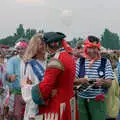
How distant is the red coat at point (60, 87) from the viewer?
209 inches

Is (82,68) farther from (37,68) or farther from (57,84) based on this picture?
(57,84)

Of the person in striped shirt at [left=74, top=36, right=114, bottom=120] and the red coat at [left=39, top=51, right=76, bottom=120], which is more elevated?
the red coat at [left=39, top=51, right=76, bottom=120]

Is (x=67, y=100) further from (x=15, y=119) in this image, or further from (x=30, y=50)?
(x=15, y=119)

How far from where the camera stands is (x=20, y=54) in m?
9.00

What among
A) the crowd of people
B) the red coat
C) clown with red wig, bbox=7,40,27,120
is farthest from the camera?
clown with red wig, bbox=7,40,27,120

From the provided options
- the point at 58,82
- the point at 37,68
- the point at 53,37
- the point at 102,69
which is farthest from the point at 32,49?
the point at 102,69

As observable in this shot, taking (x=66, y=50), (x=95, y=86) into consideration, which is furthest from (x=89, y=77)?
(x=66, y=50)

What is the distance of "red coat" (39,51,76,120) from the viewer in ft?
17.4

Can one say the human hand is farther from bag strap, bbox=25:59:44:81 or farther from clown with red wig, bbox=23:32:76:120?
bag strap, bbox=25:59:44:81

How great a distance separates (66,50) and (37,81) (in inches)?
23.6

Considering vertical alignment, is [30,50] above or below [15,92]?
above

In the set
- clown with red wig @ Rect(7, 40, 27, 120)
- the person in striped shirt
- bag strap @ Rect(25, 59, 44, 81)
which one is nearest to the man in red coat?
bag strap @ Rect(25, 59, 44, 81)

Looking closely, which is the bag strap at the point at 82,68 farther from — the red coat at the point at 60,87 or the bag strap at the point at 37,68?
the red coat at the point at 60,87

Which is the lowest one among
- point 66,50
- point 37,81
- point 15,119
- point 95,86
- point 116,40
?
point 116,40
